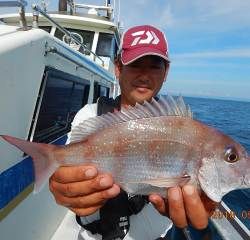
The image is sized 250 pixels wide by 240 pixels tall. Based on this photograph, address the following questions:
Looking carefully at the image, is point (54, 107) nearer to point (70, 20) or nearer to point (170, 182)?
point (170, 182)

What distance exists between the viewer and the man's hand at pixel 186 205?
A: 150 centimetres

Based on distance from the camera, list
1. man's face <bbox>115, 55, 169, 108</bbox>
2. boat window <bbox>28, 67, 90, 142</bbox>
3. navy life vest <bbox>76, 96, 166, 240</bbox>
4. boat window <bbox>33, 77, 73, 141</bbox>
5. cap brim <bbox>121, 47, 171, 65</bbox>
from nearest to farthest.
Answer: navy life vest <bbox>76, 96, 166, 240</bbox>
cap brim <bbox>121, 47, 171, 65</bbox>
man's face <bbox>115, 55, 169, 108</bbox>
boat window <bbox>28, 67, 90, 142</bbox>
boat window <bbox>33, 77, 73, 141</bbox>

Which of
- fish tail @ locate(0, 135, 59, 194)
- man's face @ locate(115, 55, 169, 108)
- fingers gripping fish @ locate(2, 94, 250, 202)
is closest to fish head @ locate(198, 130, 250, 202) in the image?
fingers gripping fish @ locate(2, 94, 250, 202)

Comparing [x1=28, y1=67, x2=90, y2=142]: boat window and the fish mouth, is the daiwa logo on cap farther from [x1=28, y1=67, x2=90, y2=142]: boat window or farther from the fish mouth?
Result: [x1=28, y1=67, x2=90, y2=142]: boat window

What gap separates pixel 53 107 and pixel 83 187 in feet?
7.47

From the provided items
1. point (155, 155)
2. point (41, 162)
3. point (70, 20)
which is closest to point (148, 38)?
point (155, 155)

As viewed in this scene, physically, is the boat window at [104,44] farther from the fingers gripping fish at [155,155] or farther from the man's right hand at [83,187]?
the man's right hand at [83,187]

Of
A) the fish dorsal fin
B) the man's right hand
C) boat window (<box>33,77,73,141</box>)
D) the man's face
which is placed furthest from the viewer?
boat window (<box>33,77,73,141</box>)

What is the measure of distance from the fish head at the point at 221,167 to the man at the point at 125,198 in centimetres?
15

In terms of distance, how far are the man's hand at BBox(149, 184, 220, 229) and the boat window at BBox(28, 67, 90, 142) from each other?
6.42 feet

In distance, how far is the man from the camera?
1523 mm

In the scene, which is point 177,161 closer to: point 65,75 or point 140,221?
point 140,221

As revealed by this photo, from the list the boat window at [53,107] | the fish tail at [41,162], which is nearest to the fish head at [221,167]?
the fish tail at [41,162]

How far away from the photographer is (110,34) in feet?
24.9
